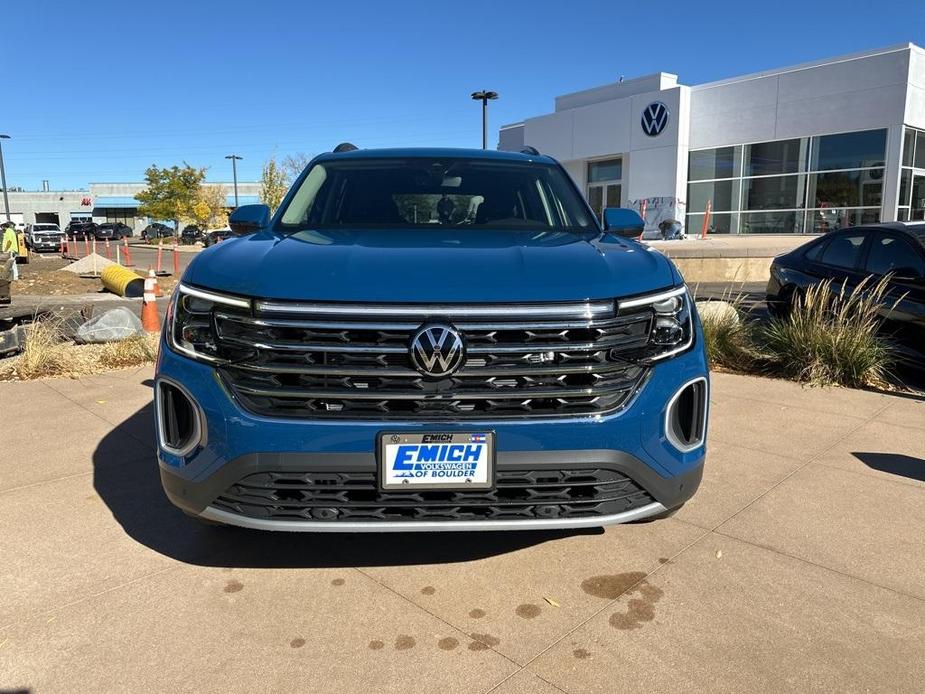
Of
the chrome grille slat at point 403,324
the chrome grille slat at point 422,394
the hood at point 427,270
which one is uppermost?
the hood at point 427,270

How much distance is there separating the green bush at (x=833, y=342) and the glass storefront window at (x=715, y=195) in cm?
2068

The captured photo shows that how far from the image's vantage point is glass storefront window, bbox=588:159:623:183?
1178 inches


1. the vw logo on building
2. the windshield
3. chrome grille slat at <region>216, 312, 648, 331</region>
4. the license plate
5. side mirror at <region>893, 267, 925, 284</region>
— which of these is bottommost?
the license plate

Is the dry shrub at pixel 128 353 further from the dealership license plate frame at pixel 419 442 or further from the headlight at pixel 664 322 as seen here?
the headlight at pixel 664 322

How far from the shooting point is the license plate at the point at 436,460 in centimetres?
237

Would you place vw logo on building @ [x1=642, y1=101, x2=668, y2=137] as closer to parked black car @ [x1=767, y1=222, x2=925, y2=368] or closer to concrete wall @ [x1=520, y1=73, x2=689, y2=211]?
concrete wall @ [x1=520, y1=73, x2=689, y2=211]

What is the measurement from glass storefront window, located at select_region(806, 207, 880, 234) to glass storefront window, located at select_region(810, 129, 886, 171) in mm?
1400

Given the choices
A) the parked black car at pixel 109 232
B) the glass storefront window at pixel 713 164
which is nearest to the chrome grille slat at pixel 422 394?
the glass storefront window at pixel 713 164

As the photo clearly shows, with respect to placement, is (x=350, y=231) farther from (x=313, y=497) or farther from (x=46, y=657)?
(x=46, y=657)

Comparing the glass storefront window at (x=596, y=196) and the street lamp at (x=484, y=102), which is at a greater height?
the street lamp at (x=484, y=102)

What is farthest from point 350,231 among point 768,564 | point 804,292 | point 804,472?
point 804,292

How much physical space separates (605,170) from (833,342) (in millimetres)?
25575

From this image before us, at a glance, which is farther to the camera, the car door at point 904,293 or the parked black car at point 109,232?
the parked black car at point 109,232

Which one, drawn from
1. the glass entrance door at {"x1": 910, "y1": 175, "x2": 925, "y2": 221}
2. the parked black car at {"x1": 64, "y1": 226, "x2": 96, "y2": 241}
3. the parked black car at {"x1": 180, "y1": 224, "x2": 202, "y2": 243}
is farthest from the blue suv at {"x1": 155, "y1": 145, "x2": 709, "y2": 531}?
the parked black car at {"x1": 64, "y1": 226, "x2": 96, "y2": 241}
